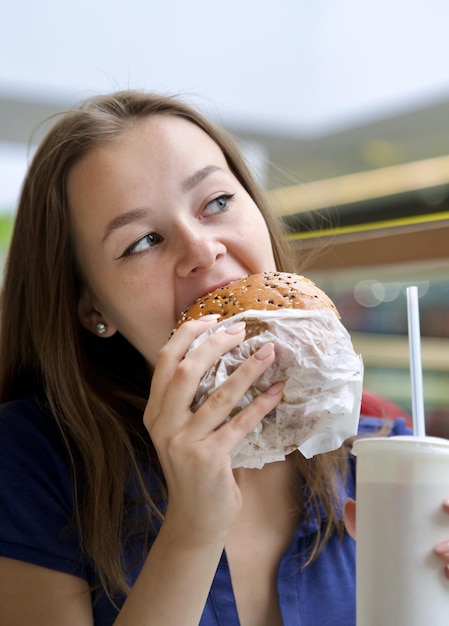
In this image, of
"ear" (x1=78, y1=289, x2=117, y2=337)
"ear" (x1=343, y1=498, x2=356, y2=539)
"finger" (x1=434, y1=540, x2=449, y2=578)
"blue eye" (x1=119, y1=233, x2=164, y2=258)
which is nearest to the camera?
"finger" (x1=434, y1=540, x2=449, y2=578)

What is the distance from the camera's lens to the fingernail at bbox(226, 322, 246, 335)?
1.02 metres

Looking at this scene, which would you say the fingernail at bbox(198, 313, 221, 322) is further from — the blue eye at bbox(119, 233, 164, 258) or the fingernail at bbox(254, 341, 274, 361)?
the blue eye at bbox(119, 233, 164, 258)

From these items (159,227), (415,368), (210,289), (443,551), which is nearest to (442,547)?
(443,551)

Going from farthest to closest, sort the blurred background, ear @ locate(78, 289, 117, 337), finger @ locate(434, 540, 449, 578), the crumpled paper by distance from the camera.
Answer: the blurred background
ear @ locate(78, 289, 117, 337)
the crumpled paper
finger @ locate(434, 540, 449, 578)

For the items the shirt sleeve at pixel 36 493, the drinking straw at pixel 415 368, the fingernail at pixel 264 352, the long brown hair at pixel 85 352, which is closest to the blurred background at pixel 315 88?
→ the long brown hair at pixel 85 352

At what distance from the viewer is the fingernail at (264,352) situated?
984 mm

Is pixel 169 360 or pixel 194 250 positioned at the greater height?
pixel 194 250

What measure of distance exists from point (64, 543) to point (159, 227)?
565 millimetres

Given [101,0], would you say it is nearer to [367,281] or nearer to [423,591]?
[367,281]

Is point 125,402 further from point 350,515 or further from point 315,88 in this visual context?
point 315,88

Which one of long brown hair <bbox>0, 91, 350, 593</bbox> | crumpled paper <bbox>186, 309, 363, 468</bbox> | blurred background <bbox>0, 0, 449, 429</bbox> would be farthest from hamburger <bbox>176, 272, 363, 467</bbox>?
blurred background <bbox>0, 0, 449, 429</bbox>

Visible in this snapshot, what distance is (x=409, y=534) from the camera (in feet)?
3.09

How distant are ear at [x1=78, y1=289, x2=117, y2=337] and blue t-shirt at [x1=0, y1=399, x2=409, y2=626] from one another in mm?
187

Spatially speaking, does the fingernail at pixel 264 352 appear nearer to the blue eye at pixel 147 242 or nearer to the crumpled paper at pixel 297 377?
the crumpled paper at pixel 297 377
